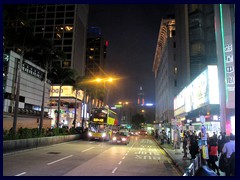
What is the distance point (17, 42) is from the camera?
33562 millimetres

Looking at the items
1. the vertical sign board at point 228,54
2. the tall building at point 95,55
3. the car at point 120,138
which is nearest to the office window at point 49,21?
the tall building at point 95,55

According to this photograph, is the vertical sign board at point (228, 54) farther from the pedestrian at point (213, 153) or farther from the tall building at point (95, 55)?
the tall building at point (95, 55)

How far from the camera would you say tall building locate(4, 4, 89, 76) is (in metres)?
102

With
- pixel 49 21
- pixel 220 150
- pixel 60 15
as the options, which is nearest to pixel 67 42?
pixel 60 15

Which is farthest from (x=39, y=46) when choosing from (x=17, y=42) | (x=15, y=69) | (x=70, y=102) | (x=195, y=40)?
(x=70, y=102)

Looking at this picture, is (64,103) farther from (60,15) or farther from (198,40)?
Result: (198,40)

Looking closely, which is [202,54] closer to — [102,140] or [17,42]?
[102,140]

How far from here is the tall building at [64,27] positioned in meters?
102

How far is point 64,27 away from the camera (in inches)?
4107

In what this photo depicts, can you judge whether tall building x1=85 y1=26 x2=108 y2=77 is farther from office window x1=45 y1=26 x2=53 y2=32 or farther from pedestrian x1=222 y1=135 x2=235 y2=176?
pedestrian x1=222 y1=135 x2=235 y2=176

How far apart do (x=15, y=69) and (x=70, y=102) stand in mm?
42099

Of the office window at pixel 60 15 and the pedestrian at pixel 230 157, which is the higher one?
the office window at pixel 60 15

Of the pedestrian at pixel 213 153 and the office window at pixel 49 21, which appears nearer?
the pedestrian at pixel 213 153

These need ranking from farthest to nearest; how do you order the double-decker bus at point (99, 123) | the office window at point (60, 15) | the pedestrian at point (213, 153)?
the office window at point (60, 15) < the double-decker bus at point (99, 123) < the pedestrian at point (213, 153)
